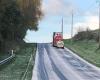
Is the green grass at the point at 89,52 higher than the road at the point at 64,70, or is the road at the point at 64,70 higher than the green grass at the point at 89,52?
the green grass at the point at 89,52

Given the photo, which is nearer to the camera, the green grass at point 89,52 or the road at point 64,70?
the road at point 64,70

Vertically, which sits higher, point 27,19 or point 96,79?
point 27,19

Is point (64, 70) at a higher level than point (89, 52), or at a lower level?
lower

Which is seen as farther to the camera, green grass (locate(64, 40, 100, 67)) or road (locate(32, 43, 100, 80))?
green grass (locate(64, 40, 100, 67))

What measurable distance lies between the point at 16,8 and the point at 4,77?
1933 inches

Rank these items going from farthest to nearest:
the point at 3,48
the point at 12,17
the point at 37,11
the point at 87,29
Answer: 1. the point at 87,29
2. the point at 37,11
3. the point at 12,17
4. the point at 3,48

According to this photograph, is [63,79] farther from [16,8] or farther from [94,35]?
[94,35]

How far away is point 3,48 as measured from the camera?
251 feet

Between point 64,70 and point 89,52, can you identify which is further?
point 89,52

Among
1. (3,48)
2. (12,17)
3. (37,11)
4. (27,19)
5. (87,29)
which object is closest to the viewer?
(3,48)

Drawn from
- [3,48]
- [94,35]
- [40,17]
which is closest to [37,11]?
[40,17]

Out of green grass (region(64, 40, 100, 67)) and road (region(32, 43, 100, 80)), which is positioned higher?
green grass (region(64, 40, 100, 67))

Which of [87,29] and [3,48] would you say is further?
[87,29]

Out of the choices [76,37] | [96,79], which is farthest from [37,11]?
[96,79]
